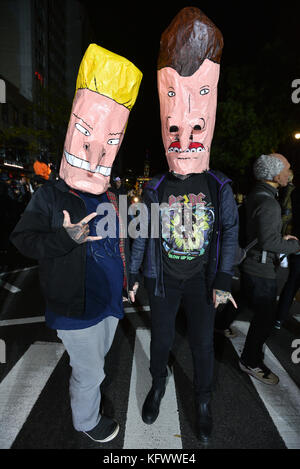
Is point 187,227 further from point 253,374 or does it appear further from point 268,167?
point 253,374

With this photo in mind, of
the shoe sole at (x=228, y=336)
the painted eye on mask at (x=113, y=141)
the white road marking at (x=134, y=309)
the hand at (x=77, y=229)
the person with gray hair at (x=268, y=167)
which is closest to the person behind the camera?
the hand at (x=77, y=229)

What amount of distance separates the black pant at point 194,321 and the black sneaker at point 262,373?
850mm

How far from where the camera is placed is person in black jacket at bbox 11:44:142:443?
1.67m

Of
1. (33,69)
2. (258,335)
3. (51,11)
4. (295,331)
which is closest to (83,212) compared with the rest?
(258,335)

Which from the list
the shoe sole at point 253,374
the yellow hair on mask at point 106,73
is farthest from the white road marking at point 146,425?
the yellow hair on mask at point 106,73

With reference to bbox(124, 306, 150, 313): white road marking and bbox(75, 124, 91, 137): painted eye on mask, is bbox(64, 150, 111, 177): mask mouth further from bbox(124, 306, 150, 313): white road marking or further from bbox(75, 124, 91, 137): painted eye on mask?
bbox(124, 306, 150, 313): white road marking

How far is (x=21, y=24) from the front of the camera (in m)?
35.6

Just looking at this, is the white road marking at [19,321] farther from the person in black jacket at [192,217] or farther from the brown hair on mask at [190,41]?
the brown hair on mask at [190,41]

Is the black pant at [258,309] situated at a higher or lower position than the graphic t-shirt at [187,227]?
lower

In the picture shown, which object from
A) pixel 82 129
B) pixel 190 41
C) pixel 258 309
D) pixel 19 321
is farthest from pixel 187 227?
pixel 19 321

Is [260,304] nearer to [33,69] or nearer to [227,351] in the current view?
[227,351]

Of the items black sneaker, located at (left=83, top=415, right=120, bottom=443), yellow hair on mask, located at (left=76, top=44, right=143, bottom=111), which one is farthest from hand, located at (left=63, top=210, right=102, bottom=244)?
black sneaker, located at (left=83, top=415, right=120, bottom=443)

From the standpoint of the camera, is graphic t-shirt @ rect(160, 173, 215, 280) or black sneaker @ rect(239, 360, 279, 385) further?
black sneaker @ rect(239, 360, 279, 385)

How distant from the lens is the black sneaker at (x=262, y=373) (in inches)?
105
